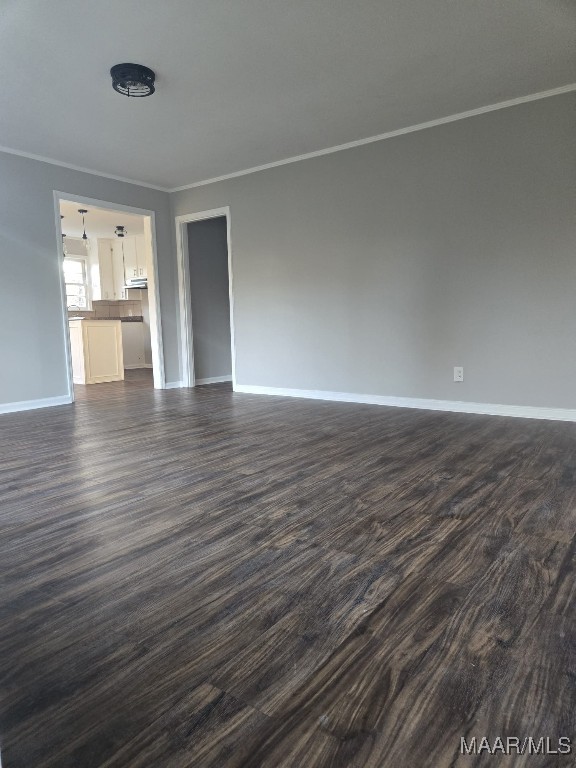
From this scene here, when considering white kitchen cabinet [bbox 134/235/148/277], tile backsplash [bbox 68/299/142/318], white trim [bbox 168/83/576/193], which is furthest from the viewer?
tile backsplash [bbox 68/299/142/318]

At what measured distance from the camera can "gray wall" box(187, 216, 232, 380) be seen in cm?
644

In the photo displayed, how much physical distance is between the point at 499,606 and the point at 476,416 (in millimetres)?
2857

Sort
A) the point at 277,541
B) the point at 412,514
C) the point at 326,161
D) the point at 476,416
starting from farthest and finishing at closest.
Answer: the point at 326,161, the point at 476,416, the point at 412,514, the point at 277,541

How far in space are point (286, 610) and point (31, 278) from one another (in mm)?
4632

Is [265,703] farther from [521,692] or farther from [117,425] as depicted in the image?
[117,425]

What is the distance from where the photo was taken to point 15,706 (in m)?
0.96

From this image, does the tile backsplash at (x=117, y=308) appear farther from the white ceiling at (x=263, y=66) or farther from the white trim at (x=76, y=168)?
the white ceiling at (x=263, y=66)

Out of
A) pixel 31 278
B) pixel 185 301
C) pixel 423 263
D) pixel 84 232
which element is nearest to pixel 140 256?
pixel 84 232

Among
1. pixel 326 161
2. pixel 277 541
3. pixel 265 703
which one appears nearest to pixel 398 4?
pixel 326 161

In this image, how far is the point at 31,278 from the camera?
4738 mm

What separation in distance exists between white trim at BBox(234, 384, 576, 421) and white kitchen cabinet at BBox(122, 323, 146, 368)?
4698mm

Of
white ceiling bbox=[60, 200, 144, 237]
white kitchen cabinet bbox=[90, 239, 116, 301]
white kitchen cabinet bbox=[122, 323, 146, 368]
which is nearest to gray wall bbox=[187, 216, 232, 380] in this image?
white ceiling bbox=[60, 200, 144, 237]

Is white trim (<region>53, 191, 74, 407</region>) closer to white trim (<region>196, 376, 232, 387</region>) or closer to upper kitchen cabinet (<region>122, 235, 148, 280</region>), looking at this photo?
white trim (<region>196, 376, 232, 387</region>)

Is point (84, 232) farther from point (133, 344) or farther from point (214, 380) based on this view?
point (214, 380)
